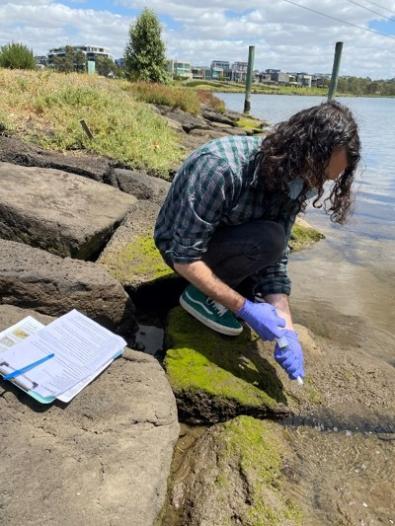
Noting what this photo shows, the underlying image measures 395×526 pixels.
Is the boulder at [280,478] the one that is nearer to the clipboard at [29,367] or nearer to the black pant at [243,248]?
the clipboard at [29,367]

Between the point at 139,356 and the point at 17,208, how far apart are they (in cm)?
134

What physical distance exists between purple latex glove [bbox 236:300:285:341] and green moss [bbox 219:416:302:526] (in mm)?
392

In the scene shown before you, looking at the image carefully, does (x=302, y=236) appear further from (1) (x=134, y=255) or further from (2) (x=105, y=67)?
(2) (x=105, y=67)

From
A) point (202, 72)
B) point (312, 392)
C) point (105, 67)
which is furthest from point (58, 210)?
point (202, 72)

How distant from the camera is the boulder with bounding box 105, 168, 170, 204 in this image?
13.8 ft

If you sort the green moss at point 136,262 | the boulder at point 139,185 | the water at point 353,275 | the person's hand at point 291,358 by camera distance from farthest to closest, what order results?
the boulder at point 139,185 < the water at point 353,275 < the green moss at point 136,262 < the person's hand at point 291,358

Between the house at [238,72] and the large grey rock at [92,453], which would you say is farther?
the house at [238,72]

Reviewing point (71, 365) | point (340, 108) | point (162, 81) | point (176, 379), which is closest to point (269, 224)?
point (340, 108)

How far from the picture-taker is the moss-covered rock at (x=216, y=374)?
2174 millimetres

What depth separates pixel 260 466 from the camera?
1896 mm

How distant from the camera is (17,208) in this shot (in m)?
2.97

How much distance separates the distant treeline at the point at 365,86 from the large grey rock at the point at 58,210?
60.3 metres

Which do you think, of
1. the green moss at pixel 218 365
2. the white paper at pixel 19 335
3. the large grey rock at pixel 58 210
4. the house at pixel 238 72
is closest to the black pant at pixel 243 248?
the green moss at pixel 218 365

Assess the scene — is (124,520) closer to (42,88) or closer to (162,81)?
(42,88)
